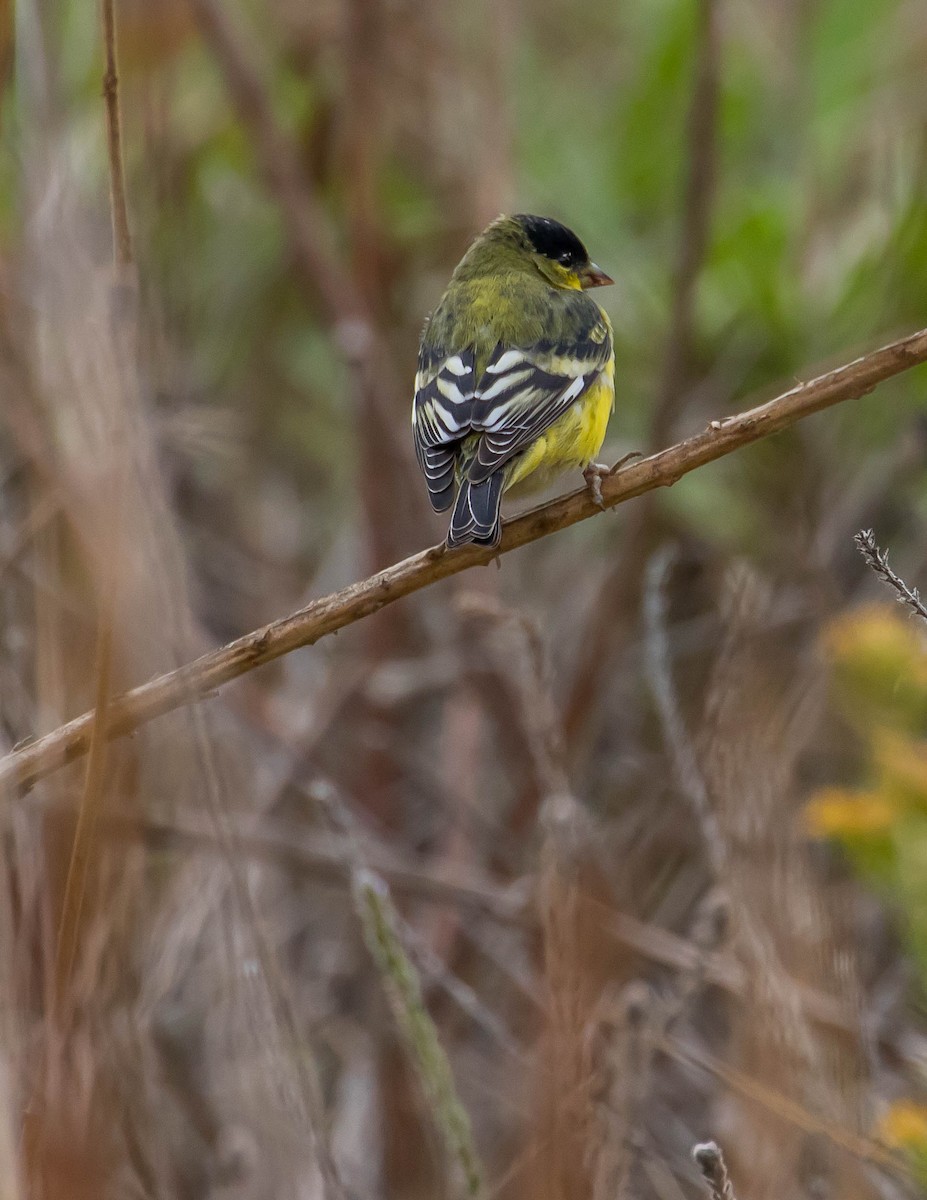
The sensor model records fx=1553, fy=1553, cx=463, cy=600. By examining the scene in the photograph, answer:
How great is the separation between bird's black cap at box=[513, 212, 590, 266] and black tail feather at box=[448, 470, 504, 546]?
1.11 metres

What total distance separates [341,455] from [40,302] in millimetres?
2175

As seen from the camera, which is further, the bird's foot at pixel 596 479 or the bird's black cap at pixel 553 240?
the bird's black cap at pixel 553 240

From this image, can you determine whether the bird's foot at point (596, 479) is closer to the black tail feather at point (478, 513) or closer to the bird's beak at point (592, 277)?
the black tail feather at point (478, 513)

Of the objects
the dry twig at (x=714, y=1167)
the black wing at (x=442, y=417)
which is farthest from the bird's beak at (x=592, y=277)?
the dry twig at (x=714, y=1167)

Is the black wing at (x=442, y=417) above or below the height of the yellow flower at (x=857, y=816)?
above

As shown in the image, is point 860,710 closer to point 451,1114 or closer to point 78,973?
point 451,1114

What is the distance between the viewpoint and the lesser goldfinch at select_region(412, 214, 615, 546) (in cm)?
294

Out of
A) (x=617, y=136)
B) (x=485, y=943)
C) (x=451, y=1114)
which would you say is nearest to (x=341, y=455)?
(x=617, y=136)

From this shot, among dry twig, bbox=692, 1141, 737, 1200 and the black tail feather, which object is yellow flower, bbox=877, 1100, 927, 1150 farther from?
the black tail feather

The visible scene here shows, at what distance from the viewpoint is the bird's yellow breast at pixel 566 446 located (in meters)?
3.04

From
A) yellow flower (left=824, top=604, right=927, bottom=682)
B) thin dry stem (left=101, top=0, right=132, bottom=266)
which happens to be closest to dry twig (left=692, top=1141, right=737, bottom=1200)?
yellow flower (left=824, top=604, right=927, bottom=682)

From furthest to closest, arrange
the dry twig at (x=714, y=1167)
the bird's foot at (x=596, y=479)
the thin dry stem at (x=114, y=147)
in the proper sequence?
the bird's foot at (x=596, y=479), the thin dry stem at (x=114, y=147), the dry twig at (x=714, y=1167)

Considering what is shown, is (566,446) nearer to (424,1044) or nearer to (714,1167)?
(424,1044)

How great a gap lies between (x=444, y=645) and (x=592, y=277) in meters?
1.23
